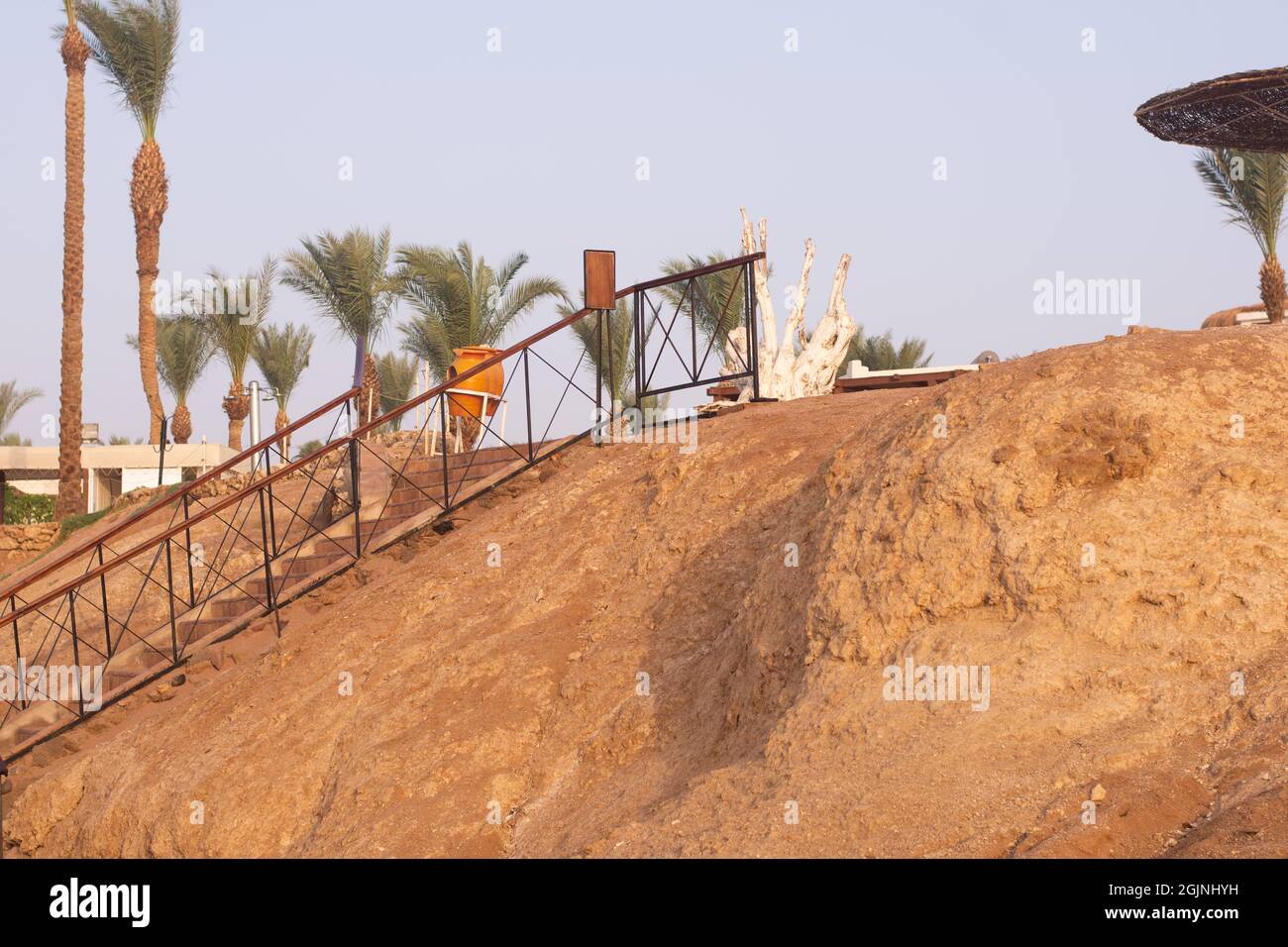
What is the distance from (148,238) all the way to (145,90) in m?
2.79

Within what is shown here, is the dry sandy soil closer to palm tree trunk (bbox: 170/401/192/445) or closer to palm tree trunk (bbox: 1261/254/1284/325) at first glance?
palm tree trunk (bbox: 1261/254/1284/325)

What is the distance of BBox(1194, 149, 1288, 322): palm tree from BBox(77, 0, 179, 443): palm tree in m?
19.1

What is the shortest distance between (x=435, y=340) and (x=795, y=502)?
16614 millimetres

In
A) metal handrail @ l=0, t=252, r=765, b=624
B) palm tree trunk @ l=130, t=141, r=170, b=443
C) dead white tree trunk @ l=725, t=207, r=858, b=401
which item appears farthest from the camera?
palm tree trunk @ l=130, t=141, r=170, b=443

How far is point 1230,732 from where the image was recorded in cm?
594

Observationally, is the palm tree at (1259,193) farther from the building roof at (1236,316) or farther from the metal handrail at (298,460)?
the metal handrail at (298,460)

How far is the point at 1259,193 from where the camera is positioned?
77.6 ft

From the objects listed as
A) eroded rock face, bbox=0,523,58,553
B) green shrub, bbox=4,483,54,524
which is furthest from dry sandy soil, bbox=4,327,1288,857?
green shrub, bbox=4,483,54,524

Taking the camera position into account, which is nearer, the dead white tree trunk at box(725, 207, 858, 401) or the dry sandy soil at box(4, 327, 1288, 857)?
the dry sandy soil at box(4, 327, 1288, 857)

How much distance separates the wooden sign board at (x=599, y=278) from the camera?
13.8m

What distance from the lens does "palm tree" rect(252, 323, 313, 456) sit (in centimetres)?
3384

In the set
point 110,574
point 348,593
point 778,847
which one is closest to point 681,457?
point 348,593

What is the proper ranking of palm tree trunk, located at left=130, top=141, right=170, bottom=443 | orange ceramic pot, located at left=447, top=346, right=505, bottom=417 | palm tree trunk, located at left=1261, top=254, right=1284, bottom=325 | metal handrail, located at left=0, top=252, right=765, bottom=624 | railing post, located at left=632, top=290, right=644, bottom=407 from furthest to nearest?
palm tree trunk, located at left=130, top=141, right=170, bottom=443 < palm tree trunk, located at left=1261, top=254, right=1284, bottom=325 < orange ceramic pot, located at left=447, top=346, right=505, bottom=417 < railing post, located at left=632, top=290, right=644, bottom=407 < metal handrail, located at left=0, top=252, right=765, bottom=624

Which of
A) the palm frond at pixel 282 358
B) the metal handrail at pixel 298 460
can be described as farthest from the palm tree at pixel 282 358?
the metal handrail at pixel 298 460
